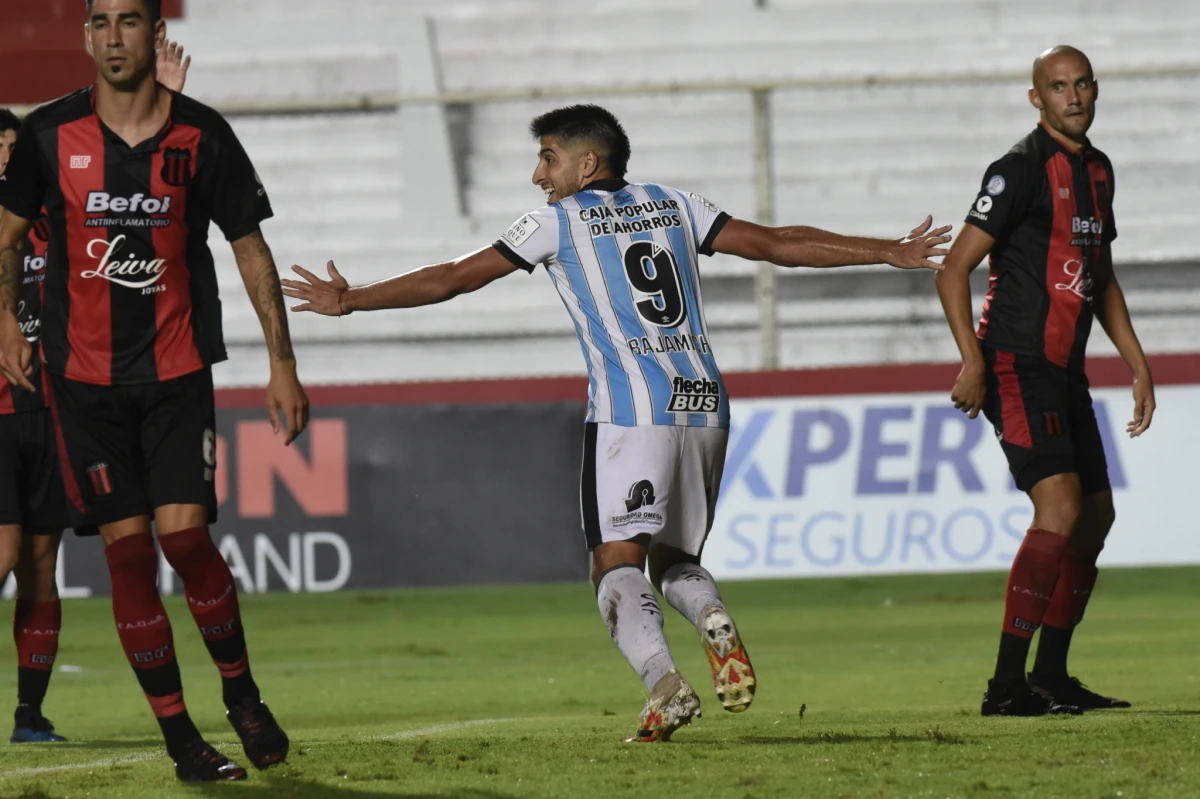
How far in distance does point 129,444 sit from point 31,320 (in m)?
2.19

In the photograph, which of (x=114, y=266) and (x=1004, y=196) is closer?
(x=114, y=266)

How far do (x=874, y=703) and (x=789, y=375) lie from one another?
4814 mm

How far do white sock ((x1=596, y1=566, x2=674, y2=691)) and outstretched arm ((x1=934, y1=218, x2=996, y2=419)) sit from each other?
1.24m

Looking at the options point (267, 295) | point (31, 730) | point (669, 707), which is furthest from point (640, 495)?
point (31, 730)

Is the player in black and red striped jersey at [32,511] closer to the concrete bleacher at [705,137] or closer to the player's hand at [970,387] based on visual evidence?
the player's hand at [970,387]

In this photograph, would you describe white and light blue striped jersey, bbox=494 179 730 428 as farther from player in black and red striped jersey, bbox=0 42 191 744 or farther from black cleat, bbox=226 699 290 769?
player in black and red striped jersey, bbox=0 42 191 744

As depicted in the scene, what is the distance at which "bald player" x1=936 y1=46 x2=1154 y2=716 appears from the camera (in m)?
5.50

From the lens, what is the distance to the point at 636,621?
4.87m

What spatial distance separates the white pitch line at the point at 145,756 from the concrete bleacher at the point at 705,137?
7.30 metres

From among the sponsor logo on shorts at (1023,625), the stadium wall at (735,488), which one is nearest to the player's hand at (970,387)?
the sponsor logo on shorts at (1023,625)

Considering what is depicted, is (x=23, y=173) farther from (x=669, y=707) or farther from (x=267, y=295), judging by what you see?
(x=669, y=707)

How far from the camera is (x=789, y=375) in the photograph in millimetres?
11289

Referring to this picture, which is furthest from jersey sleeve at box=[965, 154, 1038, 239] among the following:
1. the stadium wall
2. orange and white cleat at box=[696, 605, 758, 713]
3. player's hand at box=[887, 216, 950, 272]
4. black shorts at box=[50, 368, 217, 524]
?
the stadium wall

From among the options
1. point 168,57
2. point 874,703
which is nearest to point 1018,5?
point 874,703
